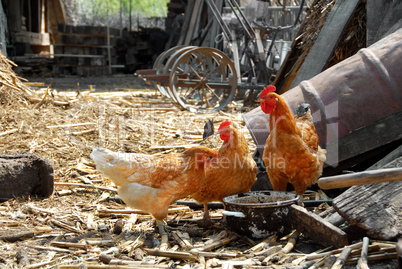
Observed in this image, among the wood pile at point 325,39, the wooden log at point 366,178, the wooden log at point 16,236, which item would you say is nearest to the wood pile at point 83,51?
the wood pile at point 325,39

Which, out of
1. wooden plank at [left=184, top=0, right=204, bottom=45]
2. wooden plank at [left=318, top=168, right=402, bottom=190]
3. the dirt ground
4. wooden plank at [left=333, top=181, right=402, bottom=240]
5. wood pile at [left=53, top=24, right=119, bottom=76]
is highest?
wooden plank at [left=184, top=0, right=204, bottom=45]

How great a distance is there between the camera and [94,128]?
18.9 feet

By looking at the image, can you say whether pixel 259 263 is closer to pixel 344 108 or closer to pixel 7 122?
pixel 344 108

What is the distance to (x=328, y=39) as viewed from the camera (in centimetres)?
520

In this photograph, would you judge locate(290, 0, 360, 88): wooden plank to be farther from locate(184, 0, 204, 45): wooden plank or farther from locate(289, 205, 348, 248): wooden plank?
locate(184, 0, 204, 45): wooden plank

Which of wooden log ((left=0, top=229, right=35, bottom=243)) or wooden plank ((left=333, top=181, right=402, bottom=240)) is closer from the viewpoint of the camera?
wooden plank ((left=333, top=181, right=402, bottom=240))

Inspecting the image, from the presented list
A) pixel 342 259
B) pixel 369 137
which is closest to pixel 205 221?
pixel 342 259

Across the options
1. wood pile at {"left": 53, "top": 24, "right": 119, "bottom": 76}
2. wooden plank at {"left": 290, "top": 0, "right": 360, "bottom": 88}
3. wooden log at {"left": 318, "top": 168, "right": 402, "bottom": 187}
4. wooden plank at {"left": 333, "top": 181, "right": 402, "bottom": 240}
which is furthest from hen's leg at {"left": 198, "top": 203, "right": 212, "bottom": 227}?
wood pile at {"left": 53, "top": 24, "right": 119, "bottom": 76}

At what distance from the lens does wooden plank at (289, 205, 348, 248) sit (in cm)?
258

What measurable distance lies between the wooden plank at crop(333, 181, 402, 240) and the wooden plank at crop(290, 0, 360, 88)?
2.66m

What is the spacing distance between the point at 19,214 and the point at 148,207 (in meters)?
1.14

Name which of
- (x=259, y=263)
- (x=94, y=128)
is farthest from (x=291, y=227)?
(x=94, y=128)

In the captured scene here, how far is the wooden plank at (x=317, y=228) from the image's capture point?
8.48 ft

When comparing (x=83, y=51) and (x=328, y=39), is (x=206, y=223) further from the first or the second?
(x=83, y=51)
